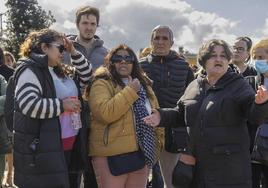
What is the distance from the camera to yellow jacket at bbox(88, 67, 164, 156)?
4.05 m

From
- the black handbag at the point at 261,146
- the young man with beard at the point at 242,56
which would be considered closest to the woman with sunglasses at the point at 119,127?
the black handbag at the point at 261,146

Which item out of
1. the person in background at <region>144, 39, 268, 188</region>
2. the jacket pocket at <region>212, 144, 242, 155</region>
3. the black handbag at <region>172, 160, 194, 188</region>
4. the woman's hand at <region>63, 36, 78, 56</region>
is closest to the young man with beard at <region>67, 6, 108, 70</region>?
the woman's hand at <region>63, 36, 78, 56</region>

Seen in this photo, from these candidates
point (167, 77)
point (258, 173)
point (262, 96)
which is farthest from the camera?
point (167, 77)

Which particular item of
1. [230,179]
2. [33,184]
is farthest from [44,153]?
[230,179]

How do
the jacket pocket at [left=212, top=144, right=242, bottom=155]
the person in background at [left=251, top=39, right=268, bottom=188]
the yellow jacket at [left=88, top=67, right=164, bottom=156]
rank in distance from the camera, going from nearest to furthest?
the jacket pocket at [left=212, top=144, right=242, bottom=155] → the person in background at [left=251, top=39, right=268, bottom=188] → the yellow jacket at [left=88, top=67, right=164, bottom=156]

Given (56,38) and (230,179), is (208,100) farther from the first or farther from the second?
(56,38)

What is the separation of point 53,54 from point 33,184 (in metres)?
1.08

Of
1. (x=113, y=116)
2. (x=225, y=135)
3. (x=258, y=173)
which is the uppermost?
(x=113, y=116)

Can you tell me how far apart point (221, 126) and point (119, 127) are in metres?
0.99

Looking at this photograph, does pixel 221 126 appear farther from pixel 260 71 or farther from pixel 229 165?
pixel 260 71

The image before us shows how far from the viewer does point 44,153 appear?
3.61 meters

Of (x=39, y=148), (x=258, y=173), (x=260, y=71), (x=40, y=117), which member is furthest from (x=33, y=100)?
(x=258, y=173)

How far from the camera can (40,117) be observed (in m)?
3.64

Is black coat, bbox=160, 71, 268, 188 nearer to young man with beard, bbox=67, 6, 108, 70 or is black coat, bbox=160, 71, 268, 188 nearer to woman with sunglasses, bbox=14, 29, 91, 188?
woman with sunglasses, bbox=14, 29, 91, 188
